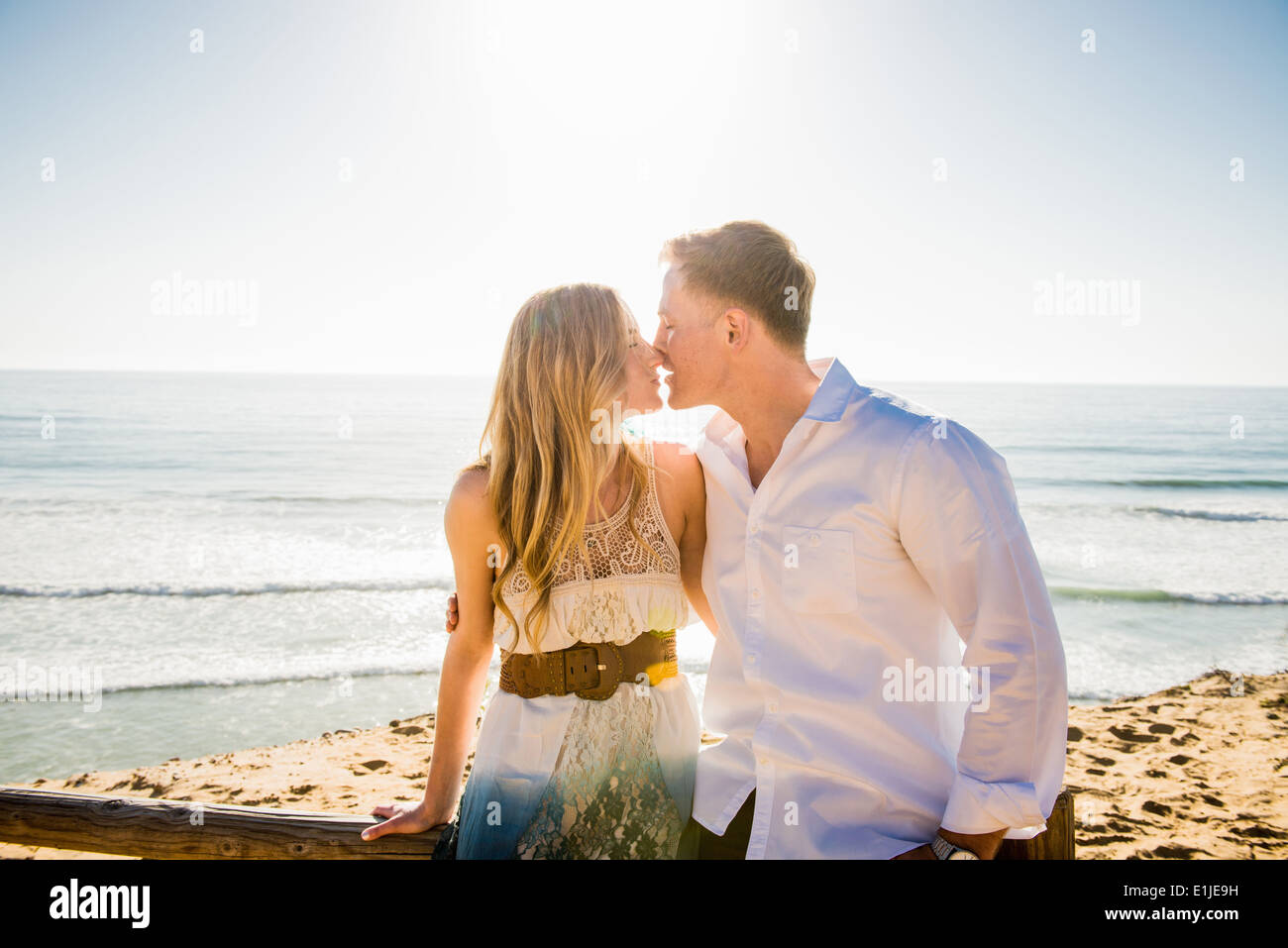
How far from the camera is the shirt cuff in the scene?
207 centimetres

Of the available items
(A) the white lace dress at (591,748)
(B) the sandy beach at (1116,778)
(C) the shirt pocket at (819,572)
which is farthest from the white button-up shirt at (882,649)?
(B) the sandy beach at (1116,778)

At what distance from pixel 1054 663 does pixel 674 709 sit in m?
1.15

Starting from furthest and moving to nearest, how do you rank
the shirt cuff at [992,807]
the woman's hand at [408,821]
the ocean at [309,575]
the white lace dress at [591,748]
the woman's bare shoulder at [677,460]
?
the ocean at [309,575] < the woman's bare shoulder at [677,460] < the woman's hand at [408,821] < the white lace dress at [591,748] < the shirt cuff at [992,807]

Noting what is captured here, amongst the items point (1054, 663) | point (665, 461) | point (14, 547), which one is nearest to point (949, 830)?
point (1054, 663)

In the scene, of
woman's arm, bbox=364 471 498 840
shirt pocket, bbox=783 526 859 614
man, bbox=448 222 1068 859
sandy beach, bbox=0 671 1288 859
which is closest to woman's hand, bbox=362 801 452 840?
woman's arm, bbox=364 471 498 840

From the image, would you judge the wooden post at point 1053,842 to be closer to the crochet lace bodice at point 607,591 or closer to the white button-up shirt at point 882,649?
the white button-up shirt at point 882,649

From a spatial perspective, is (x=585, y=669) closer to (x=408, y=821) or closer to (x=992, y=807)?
(x=408, y=821)

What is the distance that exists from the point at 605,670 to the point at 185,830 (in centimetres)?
173

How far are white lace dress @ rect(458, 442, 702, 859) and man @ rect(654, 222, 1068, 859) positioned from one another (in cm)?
15

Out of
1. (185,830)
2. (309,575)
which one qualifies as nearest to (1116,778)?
(185,830)

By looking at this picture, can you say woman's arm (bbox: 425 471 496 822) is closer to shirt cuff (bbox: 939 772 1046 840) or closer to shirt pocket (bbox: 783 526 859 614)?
shirt pocket (bbox: 783 526 859 614)

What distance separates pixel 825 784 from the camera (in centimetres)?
235

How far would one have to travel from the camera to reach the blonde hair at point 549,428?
255 centimetres
